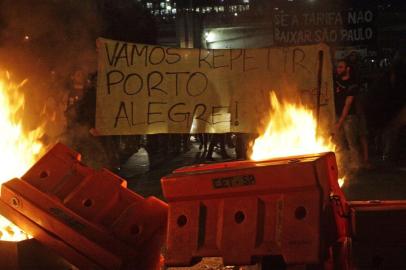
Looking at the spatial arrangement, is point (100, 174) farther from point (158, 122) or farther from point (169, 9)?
point (169, 9)

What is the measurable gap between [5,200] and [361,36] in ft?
32.8

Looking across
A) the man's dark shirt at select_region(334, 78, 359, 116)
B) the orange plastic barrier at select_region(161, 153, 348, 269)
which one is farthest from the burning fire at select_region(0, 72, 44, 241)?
the man's dark shirt at select_region(334, 78, 359, 116)

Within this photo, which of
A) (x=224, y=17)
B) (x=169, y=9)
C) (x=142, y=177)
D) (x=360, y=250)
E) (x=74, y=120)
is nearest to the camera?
(x=360, y=250)

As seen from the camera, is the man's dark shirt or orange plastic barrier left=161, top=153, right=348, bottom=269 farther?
the man's dark shirt

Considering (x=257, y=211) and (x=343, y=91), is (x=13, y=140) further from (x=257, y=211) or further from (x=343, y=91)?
(x=343, y=91)

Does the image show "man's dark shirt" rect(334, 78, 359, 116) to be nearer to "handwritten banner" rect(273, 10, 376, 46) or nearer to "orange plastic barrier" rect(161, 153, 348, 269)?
"handwritten banner" rect(273, 10, 376, 46)

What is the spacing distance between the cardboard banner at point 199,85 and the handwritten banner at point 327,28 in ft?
12.2

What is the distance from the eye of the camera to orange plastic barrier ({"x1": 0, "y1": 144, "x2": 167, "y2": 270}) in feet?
14.0

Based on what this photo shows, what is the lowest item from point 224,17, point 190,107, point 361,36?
point 190,107

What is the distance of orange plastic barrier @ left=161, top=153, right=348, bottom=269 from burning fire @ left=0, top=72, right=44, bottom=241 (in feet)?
7.48

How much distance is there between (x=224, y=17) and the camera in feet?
67.6

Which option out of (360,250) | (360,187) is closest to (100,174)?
(360,250)

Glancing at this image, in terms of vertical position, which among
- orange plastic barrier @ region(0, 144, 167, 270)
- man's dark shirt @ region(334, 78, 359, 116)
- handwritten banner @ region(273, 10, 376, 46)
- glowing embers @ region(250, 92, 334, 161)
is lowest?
orange plastic barrier @ region(0, 144, 167, 270)

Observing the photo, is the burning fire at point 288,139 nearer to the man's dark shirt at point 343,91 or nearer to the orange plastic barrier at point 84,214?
the orange plastic barrier at point 84,214
